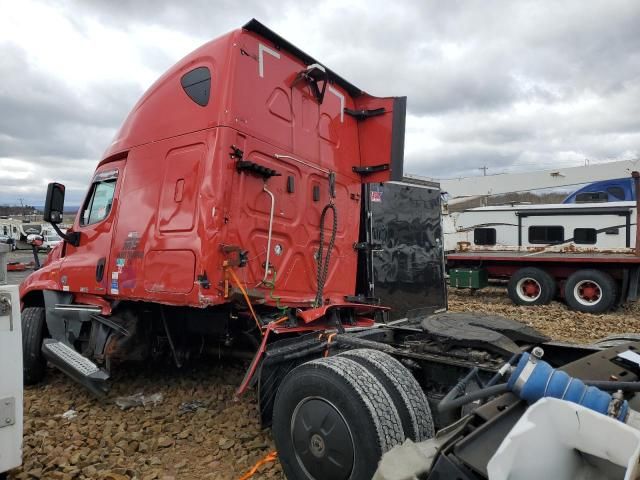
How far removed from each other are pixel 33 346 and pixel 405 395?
4.42m

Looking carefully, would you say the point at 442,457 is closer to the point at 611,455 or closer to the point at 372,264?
the point at 611,455

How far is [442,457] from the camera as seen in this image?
5.73 feet

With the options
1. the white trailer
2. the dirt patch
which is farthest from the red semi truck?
the white trailer

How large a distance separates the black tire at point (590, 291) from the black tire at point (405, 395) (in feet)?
30.2

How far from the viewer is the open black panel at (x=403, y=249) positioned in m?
5.27

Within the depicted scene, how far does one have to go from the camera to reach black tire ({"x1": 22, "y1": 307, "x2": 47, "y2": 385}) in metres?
5.21

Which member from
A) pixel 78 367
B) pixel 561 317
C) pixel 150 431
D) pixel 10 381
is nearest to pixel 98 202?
pixel 78 367

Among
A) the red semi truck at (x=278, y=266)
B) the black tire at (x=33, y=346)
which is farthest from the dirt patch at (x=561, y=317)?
the black tire at (x=33, y=346)

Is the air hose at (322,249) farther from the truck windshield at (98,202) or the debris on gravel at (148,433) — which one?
the truck windshield at (98,202)

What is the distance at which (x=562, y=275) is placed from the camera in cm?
1112

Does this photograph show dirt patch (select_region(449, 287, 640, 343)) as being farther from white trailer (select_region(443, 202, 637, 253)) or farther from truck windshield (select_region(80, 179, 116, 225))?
truck windshield (select_region(80, 179, 116, 225))

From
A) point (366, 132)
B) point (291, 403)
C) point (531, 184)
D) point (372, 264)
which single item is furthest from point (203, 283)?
point (531, 184)

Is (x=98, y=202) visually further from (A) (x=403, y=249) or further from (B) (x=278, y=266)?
(A) (x=403, y=249)

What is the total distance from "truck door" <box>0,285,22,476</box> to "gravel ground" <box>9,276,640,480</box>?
606 mm
